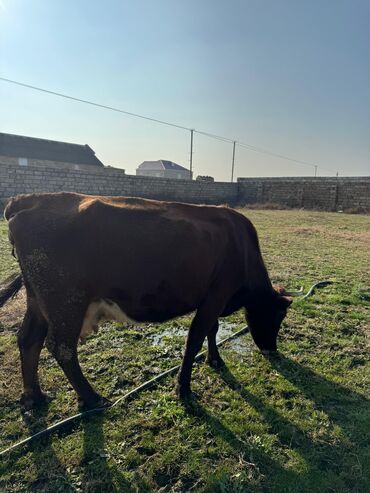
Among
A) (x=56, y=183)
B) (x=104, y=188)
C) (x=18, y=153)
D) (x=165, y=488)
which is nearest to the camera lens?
(x=165, y=488)

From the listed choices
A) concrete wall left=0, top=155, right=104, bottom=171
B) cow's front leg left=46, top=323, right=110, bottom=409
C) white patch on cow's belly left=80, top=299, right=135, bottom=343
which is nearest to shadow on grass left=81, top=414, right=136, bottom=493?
cow's front leg left=46, top=323, right=110, bottom=409

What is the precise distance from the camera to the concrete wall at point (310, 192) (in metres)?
28.1

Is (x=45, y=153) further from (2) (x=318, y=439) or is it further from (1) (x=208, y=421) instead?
(2) (x=318, y=439)

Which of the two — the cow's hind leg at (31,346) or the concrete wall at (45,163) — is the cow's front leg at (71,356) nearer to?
the cow's hind leg at (31,346)

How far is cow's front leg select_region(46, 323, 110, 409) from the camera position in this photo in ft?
9.69

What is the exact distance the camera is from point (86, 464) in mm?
2576

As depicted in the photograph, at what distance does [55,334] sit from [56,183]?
17.2m

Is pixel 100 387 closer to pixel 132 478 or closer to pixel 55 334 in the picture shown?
pixel 55 334

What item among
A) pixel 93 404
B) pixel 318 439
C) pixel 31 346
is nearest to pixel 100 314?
pixel 31 346

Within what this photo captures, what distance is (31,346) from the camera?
3.21 meters

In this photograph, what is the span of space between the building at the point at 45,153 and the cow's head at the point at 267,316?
34.4m

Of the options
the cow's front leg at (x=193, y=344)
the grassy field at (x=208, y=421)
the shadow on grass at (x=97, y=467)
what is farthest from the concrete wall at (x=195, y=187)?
the shadow on grass at (x=97, y=467)

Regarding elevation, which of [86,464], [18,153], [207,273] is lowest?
[86,464]

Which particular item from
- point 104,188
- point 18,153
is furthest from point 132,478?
point 18,153
